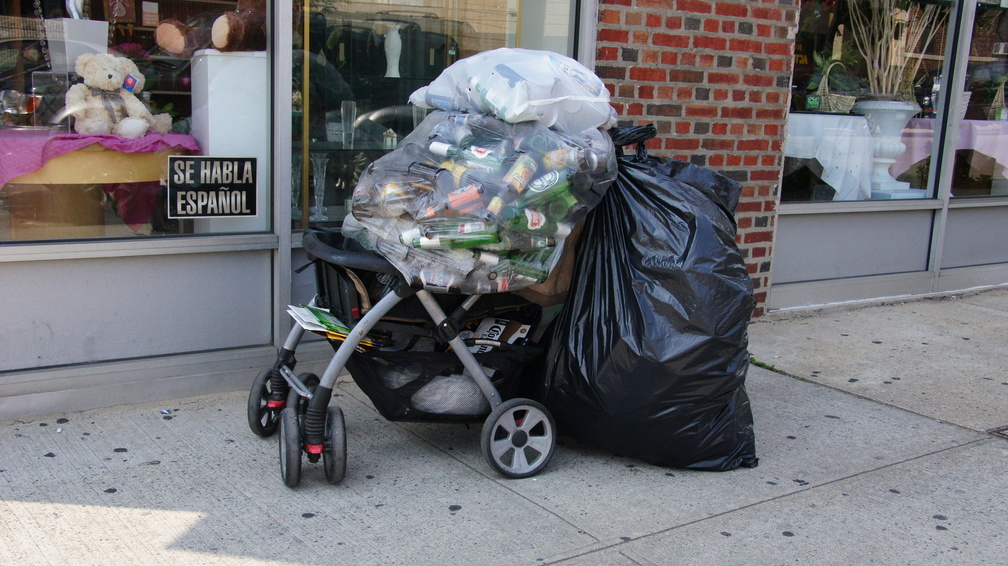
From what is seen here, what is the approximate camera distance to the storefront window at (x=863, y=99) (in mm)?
5750

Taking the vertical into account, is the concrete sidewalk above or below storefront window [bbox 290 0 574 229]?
below

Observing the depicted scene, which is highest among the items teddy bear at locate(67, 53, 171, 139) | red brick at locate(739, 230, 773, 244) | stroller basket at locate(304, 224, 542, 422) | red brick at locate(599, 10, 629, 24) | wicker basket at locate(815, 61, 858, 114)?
red brick at locate(599, 10, 629, 24)

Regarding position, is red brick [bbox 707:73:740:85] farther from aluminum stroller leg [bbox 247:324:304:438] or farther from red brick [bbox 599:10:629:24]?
aluminum stroller leg [bbox 247:324:304:438]

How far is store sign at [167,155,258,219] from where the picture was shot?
3.86 metres

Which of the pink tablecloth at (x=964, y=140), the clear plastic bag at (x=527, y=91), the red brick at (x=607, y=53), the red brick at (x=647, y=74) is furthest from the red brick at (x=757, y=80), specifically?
the clear plastic bag at (x=527, y=91)

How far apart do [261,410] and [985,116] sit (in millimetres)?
5836

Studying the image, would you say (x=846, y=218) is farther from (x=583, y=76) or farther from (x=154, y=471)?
(x=154, y=471)

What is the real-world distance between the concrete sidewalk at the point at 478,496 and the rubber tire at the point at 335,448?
8 centimetres

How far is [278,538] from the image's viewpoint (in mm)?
2752

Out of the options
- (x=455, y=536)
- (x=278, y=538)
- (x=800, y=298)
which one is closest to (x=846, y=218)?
(x=800, y=298)

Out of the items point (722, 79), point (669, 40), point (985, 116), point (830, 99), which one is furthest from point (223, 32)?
point (985, 116)

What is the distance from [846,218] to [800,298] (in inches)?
25.8

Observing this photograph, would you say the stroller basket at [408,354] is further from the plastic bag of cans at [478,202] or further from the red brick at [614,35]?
the red brick at [614,35]

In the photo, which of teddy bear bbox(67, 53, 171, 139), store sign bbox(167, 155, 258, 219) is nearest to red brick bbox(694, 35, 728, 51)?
store sign bbox(167, 155, 258, 219)
